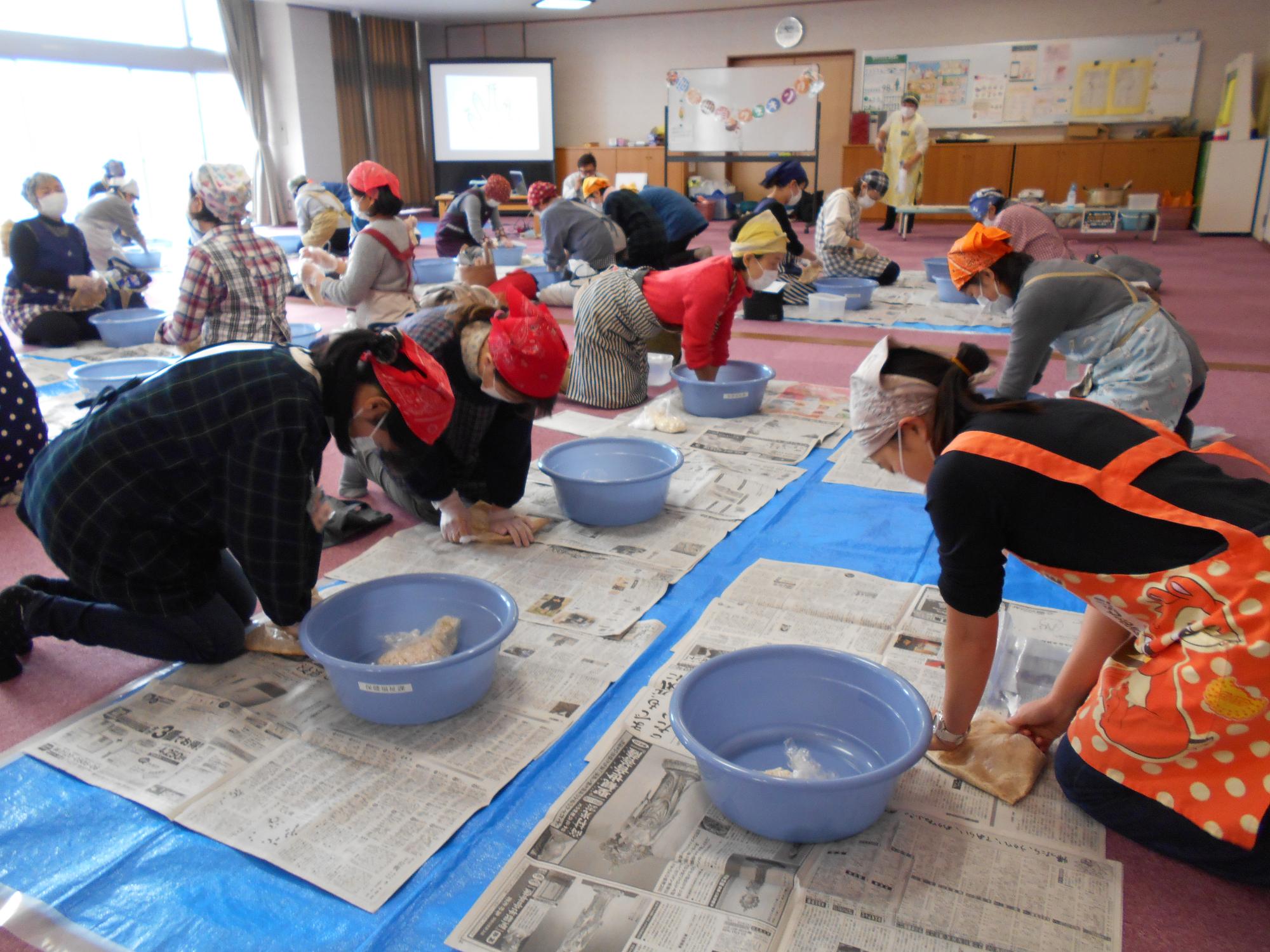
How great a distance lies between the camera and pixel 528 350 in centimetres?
202

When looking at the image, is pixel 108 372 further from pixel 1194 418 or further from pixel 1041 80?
pixel 1041 80

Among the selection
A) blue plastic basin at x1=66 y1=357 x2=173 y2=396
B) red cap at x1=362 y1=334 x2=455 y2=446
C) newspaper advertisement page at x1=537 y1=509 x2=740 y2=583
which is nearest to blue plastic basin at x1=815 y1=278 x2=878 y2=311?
newspaper advertisement page at x1=537 y1=509 x2=740 y2=583

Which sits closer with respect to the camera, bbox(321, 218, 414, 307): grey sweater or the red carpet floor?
the red carpet floor

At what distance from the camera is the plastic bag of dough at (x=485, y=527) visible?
2.43 metres

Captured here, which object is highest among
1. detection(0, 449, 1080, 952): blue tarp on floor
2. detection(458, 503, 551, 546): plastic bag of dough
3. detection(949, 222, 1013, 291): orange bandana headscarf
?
detection(949, 222, 1013, 291): orange bandana headscarf

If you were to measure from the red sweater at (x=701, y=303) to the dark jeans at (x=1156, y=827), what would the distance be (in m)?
2.27

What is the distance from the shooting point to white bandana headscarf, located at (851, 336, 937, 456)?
1343 millimetres

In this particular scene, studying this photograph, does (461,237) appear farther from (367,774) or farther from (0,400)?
(367,774)

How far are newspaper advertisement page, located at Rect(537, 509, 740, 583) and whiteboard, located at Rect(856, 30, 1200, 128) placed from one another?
10.1 metres

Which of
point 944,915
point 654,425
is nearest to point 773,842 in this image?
point 944,915

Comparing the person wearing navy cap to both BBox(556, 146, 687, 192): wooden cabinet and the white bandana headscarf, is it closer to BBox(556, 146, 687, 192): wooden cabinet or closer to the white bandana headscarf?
the white bandana headscarf

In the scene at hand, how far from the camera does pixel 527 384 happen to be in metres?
2.06

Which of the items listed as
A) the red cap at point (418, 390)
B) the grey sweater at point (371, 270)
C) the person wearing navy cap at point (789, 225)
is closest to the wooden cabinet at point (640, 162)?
the person wearing navy cap at point (789, 225)

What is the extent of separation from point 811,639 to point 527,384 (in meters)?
0.89
